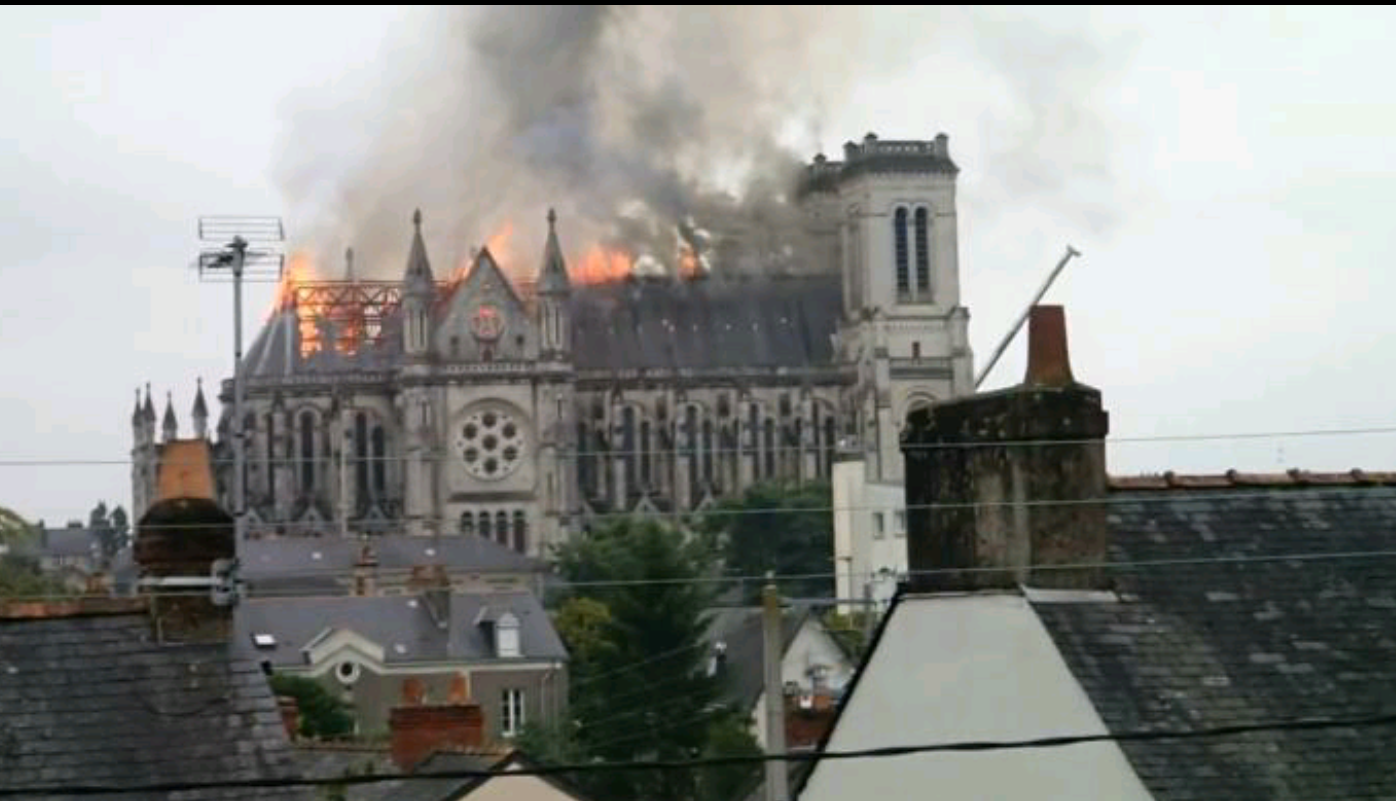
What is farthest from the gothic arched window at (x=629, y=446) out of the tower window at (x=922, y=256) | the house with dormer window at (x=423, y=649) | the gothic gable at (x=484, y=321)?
the house with dormer window at (x=423, y=649)

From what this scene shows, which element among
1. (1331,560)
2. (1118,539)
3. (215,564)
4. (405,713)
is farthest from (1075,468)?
(405,713)

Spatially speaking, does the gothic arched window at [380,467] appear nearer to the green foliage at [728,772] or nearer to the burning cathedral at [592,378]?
the burning cathedral at [592,378]

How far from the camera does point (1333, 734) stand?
60.5 ft

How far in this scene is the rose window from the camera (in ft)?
570

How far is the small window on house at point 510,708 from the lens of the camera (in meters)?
90.0

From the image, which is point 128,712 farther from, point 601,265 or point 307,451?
point 601,265

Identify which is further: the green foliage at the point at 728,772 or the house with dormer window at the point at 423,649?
the house with dormer window at the point at 423,649

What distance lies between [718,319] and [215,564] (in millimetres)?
169926

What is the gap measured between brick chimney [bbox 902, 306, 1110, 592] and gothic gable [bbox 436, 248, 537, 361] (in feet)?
511

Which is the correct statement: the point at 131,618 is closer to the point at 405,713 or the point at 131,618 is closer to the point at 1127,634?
the point at 1127,634

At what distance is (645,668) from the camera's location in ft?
282

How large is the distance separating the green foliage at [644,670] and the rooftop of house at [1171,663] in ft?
88.7

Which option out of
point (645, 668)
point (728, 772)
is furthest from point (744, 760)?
Result: point (645, 668)

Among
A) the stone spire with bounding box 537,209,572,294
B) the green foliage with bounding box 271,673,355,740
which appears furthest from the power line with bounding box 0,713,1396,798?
the stone spire with bounding box 537,209,572,294
